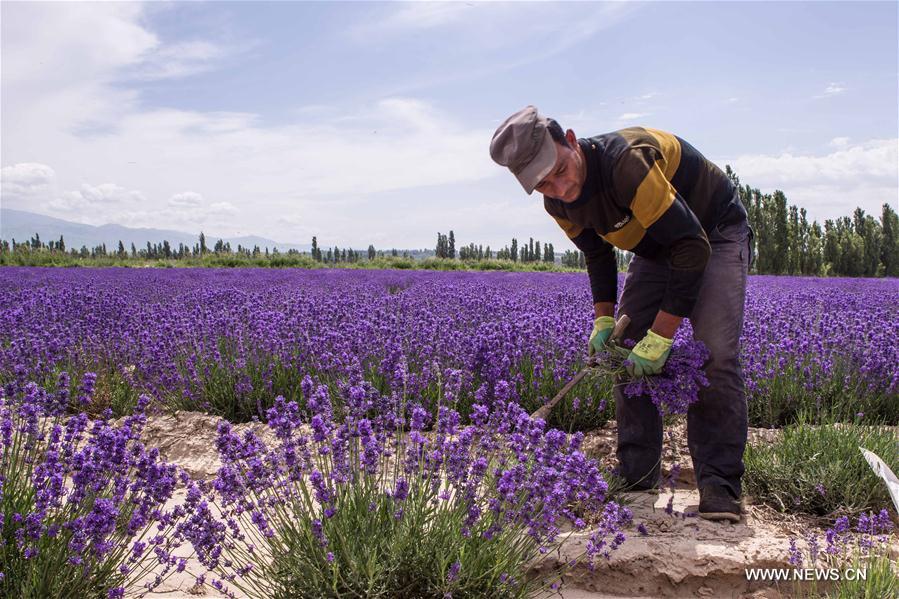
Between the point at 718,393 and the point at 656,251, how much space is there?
0.66 m

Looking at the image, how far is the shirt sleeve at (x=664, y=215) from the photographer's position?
2260mm

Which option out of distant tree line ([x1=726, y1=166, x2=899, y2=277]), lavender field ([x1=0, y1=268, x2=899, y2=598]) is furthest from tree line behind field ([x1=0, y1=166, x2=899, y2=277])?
lavender field ([x1=0, y1=268, x2=899, y2=598])

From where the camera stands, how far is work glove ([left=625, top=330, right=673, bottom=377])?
239cm

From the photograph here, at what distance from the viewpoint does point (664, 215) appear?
7.44 ft

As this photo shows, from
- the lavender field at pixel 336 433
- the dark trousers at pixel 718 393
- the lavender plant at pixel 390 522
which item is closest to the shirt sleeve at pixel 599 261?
the dark trousers at pixel 718 393

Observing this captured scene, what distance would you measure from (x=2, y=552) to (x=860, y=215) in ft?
138

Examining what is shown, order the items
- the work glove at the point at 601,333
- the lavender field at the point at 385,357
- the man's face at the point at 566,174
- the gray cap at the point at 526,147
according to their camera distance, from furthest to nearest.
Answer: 1. the lavender field at the point at 385,357
2. the work glove at the point at 601,333
3. the man's face at the point at 566,174
4. the gray cap at the point at 526,147

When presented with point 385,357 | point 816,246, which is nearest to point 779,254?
point 816,246

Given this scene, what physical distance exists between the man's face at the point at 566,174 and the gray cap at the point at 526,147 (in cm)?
7

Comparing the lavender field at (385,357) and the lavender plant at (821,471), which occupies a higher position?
the lavender field at (385,357)

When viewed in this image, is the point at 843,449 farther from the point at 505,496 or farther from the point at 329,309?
the point at 329,309

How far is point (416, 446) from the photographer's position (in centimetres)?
212

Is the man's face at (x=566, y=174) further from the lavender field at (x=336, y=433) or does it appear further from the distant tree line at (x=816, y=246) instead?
the distant tree line at (x=816, y=246)

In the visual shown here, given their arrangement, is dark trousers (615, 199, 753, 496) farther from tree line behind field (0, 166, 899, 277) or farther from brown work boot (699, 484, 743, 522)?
tree line behind field (0, 166, 899, 277)
